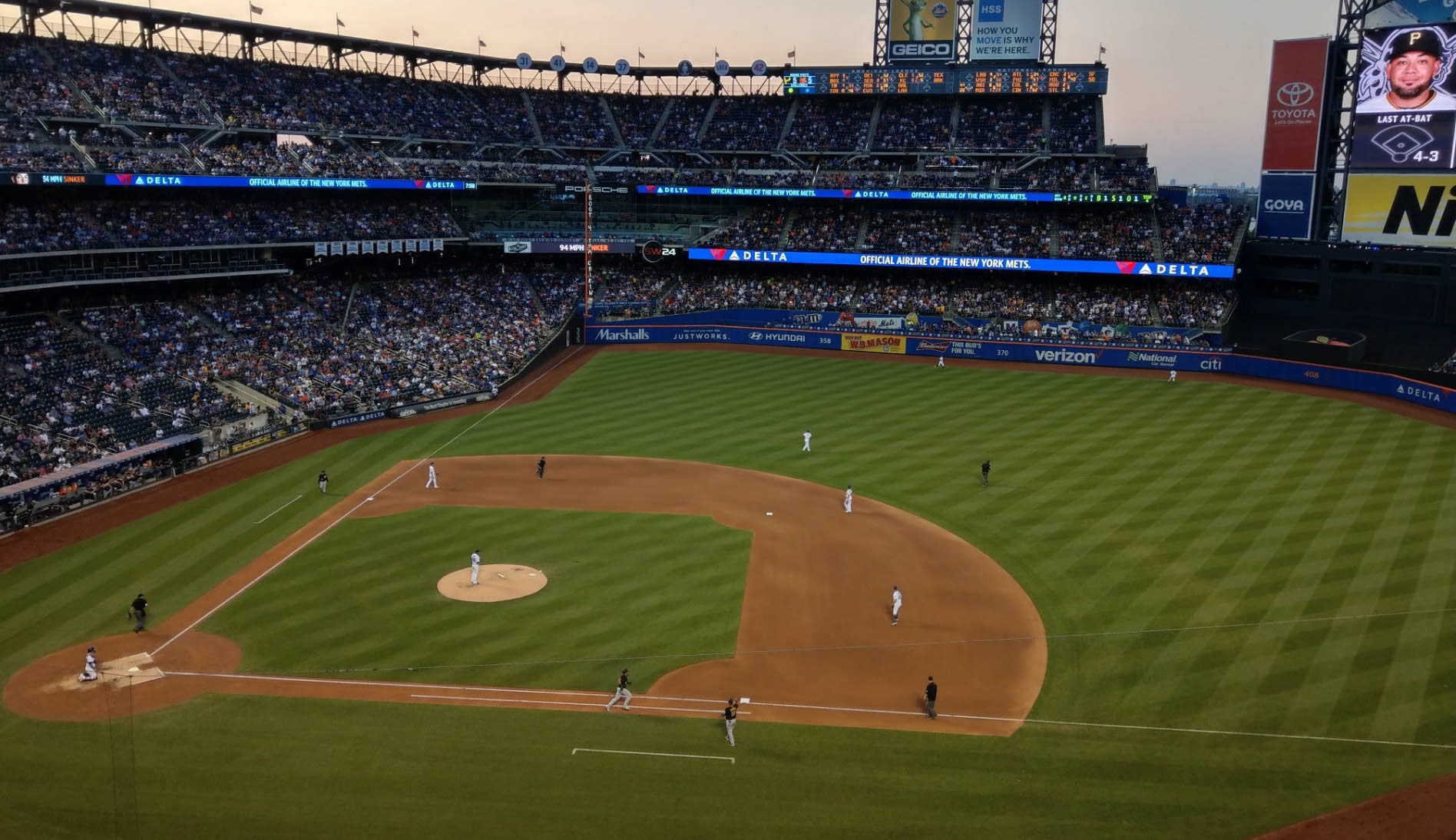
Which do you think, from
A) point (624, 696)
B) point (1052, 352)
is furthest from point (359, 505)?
point (1052, 352)

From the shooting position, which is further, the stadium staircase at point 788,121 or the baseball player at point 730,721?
the stadium staircase at point 788,121

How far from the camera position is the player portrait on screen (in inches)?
2052

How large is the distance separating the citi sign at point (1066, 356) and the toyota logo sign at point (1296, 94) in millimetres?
17576

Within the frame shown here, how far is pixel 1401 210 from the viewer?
5491 centimetres

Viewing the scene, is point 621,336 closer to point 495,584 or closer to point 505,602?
point 495,584

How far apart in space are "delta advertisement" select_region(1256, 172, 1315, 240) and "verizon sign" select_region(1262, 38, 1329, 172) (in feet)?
1.93

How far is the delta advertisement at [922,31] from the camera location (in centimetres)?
7312

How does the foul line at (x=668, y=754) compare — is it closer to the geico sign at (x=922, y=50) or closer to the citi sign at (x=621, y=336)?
the citi sign at (x=621, y=336)

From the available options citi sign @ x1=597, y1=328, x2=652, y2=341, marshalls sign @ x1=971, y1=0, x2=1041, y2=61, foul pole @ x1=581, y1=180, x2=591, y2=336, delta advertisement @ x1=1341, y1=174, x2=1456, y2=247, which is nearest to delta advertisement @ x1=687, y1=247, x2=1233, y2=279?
delta advertisement @ x1=1341, y1=174, x2=1456, y2=247

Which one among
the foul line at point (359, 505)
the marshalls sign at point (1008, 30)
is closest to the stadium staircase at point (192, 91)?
the foul line at point (359, 505)

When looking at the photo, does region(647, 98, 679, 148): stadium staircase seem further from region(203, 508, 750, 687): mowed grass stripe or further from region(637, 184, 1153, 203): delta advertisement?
region(203, 508, 750, 687): mowed grass stripe

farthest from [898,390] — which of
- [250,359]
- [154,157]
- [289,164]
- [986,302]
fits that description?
[154,157]

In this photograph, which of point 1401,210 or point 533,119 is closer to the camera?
point 1401,210

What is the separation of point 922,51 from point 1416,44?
30.9 m
